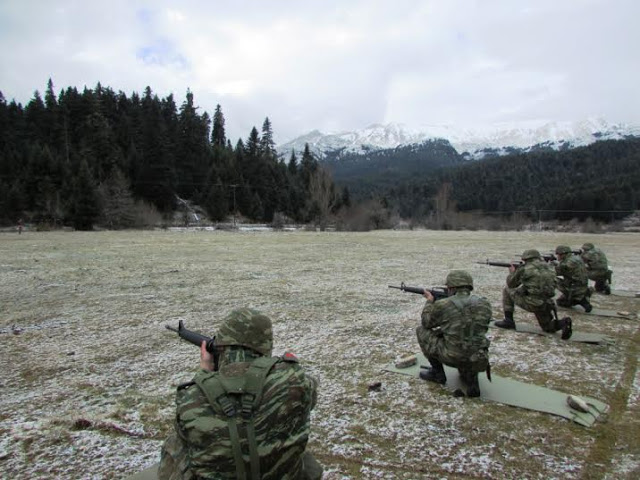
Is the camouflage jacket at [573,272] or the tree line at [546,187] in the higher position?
the tree line at [546,187]

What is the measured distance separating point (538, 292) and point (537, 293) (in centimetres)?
3

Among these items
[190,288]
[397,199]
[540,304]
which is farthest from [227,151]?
[540,304]

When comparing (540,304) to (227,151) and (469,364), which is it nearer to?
(469,364)

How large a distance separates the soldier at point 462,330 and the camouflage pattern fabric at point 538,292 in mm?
3078

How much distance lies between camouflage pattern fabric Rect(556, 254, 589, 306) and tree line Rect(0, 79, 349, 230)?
55.5 m

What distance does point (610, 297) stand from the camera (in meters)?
11.5

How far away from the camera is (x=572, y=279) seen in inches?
370

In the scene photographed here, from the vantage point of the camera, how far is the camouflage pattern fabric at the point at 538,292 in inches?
298

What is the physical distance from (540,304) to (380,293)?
473cm

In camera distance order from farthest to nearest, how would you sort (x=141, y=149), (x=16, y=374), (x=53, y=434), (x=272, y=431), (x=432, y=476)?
(x=141, y=149) → (x=16, y=374) → (x=53, y=434) → (x=432, y=476) → (x=272, y=431)

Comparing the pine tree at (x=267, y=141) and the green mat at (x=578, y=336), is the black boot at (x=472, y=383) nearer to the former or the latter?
the green mat at (x=578, y=336)

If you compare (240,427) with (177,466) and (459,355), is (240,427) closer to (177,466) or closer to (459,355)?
(177,466)

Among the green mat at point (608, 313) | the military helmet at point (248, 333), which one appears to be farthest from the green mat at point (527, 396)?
the green mat at point (608, 313)

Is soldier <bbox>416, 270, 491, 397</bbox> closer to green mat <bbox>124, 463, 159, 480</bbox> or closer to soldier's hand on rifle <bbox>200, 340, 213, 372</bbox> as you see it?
soldier's hand on rifle <bbox>200, 340, 213, 372</bbox>
